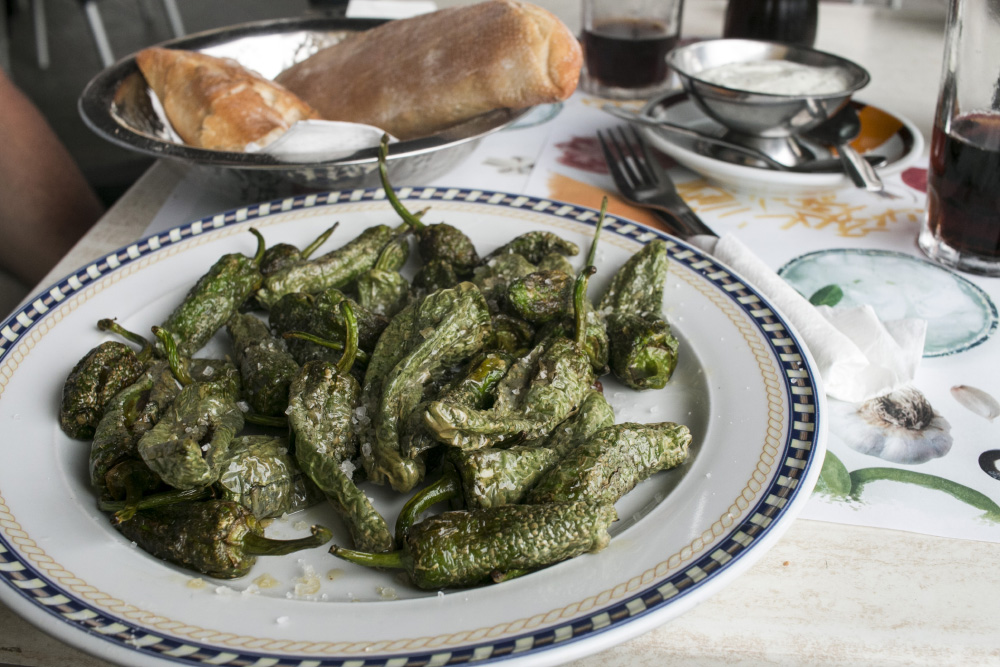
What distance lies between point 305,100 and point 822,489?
123cm

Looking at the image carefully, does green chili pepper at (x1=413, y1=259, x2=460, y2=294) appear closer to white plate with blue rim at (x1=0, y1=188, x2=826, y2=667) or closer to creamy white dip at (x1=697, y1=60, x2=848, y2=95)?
white plate with blue rim at (x1=0, y1=188, x2=826, y2=667)

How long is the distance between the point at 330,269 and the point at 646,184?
0.62 metres

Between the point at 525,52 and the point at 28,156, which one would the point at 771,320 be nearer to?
the point at 525,52

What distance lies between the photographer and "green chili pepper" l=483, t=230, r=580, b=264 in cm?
114

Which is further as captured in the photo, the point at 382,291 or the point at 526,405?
the point at 382,291

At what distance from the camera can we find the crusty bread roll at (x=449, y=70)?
1398 mm

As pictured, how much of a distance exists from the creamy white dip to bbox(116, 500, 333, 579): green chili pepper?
118 centimetres

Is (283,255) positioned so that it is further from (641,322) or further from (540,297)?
(641,322)

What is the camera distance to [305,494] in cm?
81

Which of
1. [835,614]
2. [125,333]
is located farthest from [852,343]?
[125,333]

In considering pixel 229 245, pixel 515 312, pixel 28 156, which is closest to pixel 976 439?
pixel 515 312

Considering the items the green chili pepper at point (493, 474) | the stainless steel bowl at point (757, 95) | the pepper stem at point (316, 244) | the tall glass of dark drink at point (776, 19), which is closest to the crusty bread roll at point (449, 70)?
the stainless steel bowl at point (757, 95)

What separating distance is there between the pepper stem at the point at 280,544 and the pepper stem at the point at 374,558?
0.08ft

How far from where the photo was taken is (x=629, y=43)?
1.82 metres
